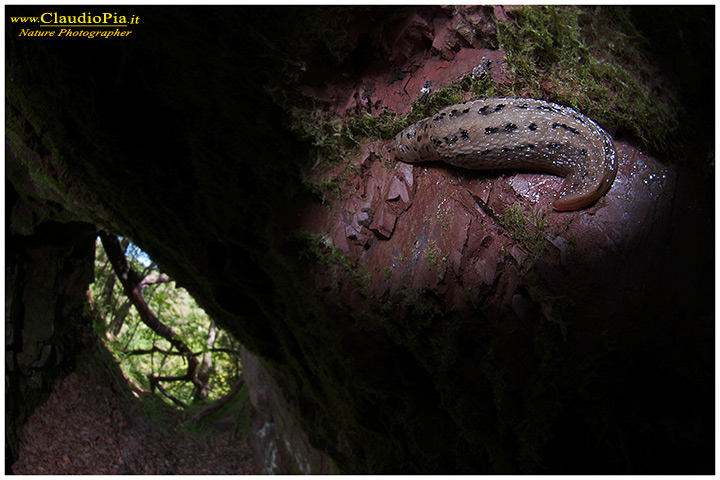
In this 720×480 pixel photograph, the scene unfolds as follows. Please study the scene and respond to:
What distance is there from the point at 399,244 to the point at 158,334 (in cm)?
616

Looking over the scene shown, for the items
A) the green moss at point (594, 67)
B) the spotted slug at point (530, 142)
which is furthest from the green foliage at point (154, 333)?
the green moss at point (594, 67)

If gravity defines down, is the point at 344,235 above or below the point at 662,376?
above

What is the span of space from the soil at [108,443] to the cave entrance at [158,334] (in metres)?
0.51

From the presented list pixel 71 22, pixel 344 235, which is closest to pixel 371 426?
pixel 344 235

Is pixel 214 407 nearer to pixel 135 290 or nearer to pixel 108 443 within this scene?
pixel 108 443

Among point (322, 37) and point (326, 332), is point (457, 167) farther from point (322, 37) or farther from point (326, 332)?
point (326, 332)

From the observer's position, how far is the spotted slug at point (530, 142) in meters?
1.26

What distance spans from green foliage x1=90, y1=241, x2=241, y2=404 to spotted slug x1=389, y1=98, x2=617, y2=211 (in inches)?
244

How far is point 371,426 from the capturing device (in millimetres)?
2377

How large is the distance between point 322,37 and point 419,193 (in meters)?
0.74

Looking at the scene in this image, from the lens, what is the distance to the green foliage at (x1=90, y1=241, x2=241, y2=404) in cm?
687

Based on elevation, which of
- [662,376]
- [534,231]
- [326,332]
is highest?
[534,231]

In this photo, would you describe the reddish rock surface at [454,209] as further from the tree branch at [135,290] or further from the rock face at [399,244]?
the tree branch at [135,290]

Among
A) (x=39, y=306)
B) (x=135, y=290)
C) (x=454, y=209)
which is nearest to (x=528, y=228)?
(x=454, y=209)
